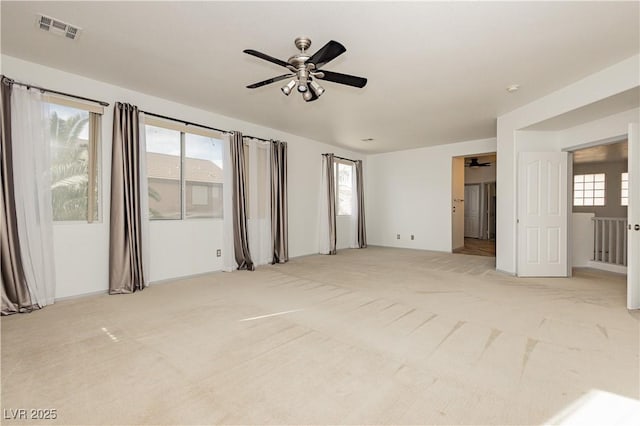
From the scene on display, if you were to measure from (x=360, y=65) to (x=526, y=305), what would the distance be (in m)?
3.24

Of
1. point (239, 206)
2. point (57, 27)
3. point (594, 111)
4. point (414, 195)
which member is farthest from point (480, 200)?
point (57, 27)

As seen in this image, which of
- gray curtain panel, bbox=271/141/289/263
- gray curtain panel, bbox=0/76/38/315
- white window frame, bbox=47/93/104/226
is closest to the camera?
gray curtain panel, bbox=0/76/38/315

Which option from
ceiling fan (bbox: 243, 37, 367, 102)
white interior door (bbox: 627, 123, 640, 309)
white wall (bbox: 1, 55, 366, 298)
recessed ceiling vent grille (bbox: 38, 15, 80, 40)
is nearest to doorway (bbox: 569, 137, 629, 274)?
white interior door (bbox: 627, 123, 640, 309)

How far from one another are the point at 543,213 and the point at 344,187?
4493mm

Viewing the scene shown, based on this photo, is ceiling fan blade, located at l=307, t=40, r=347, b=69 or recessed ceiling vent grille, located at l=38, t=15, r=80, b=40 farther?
recessed ceiling vent grille, located at l=38, t=15, r=80, b=40

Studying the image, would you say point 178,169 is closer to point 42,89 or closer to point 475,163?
point 42,89

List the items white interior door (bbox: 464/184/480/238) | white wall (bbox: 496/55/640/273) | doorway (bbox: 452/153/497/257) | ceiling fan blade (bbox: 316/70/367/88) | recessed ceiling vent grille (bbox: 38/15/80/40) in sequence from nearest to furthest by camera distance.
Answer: recessed ceiling vent grille (bbox: 38/15/80/40) < ceiling fan blade (bbox: 316/70/367/88) < white wall (bbox: 496/55/640/273) < doorway (bbox: 452/153/497/257) < white interior door (bbox: 464/184/480/238)

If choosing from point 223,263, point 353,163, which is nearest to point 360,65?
point 223,263

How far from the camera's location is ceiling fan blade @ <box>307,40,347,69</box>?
2244mm

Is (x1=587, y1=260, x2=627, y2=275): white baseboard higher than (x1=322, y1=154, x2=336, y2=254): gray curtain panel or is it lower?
lower

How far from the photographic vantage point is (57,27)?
265cm

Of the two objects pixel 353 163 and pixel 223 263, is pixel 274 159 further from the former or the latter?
pixel 353 163

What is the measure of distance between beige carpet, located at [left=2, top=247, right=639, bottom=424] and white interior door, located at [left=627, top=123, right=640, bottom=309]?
23 centimetres

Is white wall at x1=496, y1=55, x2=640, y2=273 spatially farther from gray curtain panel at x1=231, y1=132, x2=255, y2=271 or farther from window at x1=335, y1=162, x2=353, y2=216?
gray curtain panel at x1=231, y1=132, x2=255, y2=271
